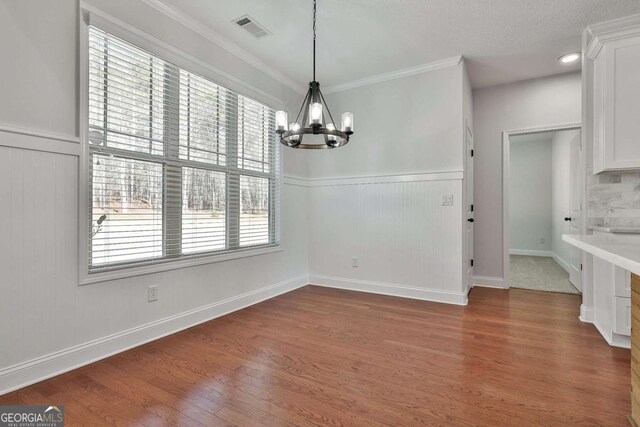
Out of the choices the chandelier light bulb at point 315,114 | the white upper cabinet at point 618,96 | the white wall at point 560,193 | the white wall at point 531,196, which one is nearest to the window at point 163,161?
the chandelier light bulb at point 315,114

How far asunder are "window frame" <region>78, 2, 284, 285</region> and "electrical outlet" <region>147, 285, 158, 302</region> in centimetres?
14

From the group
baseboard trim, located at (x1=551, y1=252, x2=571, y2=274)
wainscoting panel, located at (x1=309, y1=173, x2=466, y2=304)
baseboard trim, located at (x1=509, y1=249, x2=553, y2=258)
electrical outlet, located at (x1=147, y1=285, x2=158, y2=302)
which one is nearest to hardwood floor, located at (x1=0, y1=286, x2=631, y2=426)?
electrical outlet, located at (x1=147, y1=285, x2=158, y2=302)

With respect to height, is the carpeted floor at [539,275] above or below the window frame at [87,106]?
below

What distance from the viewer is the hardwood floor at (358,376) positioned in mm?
1609

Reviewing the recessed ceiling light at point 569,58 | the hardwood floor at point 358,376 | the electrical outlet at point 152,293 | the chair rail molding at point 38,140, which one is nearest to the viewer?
the hardwood floor at point 358,376

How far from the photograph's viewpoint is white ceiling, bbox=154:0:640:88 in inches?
103

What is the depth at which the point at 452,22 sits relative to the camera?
285 cm

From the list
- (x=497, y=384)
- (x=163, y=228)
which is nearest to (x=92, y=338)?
(x=163, y=228)

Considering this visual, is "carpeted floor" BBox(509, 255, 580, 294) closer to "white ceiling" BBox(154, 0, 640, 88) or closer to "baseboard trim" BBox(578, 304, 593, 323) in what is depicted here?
"baseboard trim" BBox(578, 304, 593, 323)

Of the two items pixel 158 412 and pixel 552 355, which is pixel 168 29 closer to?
pixel 158 412

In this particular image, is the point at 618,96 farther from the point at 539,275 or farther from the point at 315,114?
the point at 539,275

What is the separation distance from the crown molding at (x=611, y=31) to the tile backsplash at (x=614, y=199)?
1118mm

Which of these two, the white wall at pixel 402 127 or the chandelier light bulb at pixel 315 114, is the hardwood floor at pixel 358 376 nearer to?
the chandelier light bulb at pixel 315 114

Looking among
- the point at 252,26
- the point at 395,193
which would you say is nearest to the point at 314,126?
the point at 252,26
